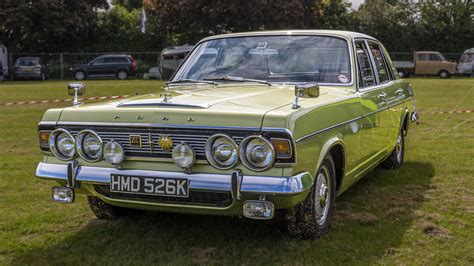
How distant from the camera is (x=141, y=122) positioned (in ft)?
12.0

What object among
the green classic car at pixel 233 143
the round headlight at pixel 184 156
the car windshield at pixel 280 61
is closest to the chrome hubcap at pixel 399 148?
the green classic car at pixel 233 143

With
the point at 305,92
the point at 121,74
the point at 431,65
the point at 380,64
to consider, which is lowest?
the point at 121,74

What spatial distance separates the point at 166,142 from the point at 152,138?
12 cm

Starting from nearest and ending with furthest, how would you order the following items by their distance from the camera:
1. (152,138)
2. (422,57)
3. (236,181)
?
1. (236,181)
2. (152,138)
3. (422,57)

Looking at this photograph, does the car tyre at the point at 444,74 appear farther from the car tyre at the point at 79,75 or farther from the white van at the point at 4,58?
the white van at the point at 4,58

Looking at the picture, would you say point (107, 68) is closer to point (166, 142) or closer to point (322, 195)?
point (322, 195)

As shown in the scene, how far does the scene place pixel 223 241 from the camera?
4.07m

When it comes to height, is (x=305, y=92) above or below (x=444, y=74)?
above

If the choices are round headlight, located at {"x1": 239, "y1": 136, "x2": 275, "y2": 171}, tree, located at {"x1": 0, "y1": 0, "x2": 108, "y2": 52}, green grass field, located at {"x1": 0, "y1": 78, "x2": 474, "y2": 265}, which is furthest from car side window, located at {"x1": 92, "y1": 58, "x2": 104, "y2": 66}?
round headlight, located at {"x1": 239, "y1": 136, "x2": 275, "y2": 171}

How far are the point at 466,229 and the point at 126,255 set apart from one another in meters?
2.63

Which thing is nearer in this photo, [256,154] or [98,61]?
[256,154]

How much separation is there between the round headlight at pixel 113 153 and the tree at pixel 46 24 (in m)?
33.1

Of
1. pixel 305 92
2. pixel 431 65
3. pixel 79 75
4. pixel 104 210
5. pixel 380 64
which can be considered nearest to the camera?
pixel 305 92

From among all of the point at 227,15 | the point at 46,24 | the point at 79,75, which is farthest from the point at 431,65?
the point at 46,24
